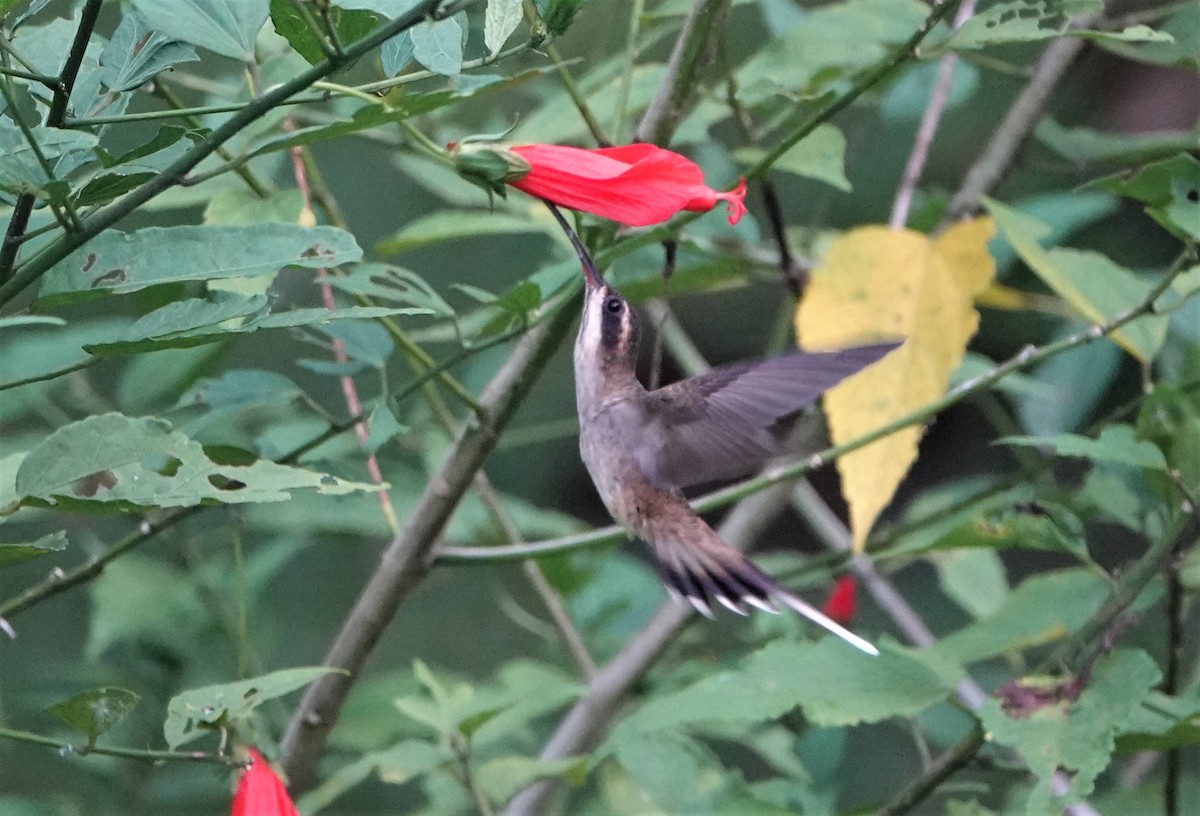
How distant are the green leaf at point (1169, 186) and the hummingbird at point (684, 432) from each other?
323 mm

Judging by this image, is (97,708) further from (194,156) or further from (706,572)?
(706,572)

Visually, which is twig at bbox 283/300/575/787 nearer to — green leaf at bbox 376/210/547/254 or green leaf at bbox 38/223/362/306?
green leaf at bbox 376/210/547/254

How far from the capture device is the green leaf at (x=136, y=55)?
2.98 feet

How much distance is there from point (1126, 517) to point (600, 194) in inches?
36.9

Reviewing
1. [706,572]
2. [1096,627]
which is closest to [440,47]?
[706,572]

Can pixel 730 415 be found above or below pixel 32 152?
below

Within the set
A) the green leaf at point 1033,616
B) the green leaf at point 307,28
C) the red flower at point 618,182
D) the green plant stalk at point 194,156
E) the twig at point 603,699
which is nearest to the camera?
the green plant stalk at point 194,156

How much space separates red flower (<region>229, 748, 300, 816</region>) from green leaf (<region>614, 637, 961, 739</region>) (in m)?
0.40

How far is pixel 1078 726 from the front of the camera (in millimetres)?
1362

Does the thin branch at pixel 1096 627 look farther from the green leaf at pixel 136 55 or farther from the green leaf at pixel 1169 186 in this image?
the green leaf at pixel 136 55

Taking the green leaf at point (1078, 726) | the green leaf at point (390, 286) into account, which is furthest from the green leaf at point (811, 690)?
the green leaf at point (390, 286)

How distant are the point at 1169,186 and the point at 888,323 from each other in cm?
46

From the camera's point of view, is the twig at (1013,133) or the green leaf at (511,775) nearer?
the green leaf at (511,775)

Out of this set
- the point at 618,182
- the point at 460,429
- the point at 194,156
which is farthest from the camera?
the point at 460,429
